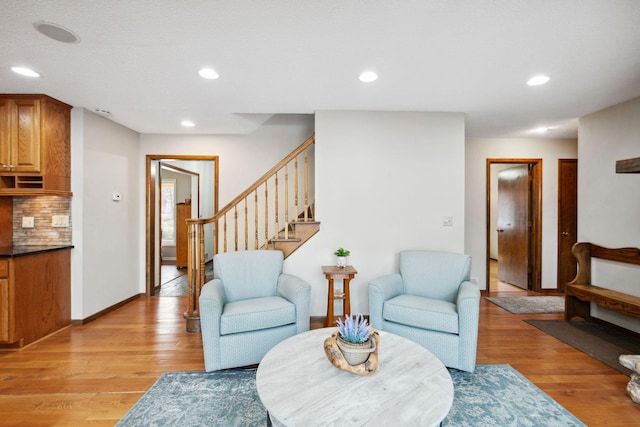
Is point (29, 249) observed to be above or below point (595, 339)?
above

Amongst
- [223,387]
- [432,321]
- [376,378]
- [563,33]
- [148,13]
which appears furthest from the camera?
[432,321]

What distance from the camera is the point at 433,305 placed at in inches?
99.2

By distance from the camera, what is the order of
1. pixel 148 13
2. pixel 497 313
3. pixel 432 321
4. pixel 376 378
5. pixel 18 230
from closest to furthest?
pixel 376 378 → pixel 148 13 → pixel 432 321 → pixel 18 230 → pixel 497 313

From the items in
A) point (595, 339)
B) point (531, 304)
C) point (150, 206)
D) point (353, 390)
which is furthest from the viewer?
point (150, 206)

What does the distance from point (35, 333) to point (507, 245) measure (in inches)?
265

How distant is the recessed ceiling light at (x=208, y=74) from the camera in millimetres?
2487

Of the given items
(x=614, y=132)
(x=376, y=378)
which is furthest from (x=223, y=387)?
(x=614, y=132)

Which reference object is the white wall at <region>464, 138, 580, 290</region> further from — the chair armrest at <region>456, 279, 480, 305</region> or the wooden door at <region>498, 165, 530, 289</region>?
the chair armrest at <region>456, 279, 480, 305</region>

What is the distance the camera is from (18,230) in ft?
11.0

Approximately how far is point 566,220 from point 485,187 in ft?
4.53

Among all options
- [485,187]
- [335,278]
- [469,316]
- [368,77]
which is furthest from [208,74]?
[485,187]

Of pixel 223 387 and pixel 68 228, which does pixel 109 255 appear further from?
pixel 223 387

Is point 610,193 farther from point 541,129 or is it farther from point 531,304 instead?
point 531,304

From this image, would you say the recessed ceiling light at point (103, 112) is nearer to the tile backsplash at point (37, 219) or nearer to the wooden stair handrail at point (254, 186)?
the tile backsplash at point (37, 219)
